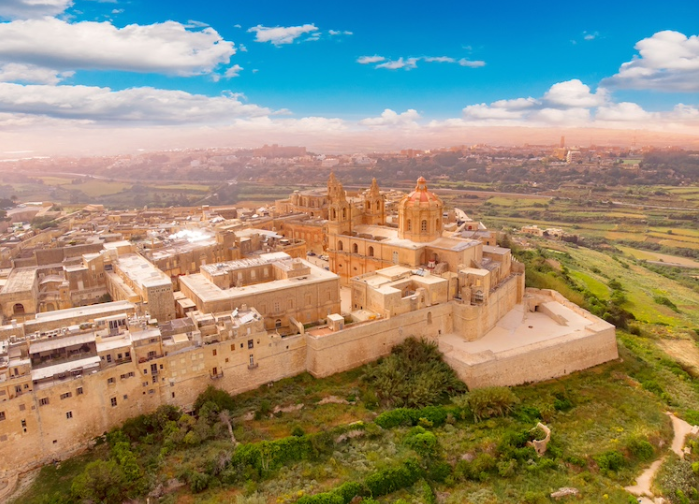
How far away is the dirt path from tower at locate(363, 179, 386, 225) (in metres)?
23.0

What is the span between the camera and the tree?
17047 mm

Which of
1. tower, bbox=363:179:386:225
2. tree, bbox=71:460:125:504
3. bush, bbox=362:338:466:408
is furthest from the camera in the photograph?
tower, bbox=363:179:386:225

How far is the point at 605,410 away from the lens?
25875mm

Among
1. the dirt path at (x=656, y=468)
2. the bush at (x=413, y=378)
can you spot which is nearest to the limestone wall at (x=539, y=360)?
the bush at (x=413, y=378)

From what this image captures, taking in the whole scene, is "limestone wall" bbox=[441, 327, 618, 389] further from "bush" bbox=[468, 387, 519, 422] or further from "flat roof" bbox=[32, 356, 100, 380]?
"flat roof" bbox=[32, 356, 100, 380]

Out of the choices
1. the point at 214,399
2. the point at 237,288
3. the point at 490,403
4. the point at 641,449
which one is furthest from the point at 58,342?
the point at 641,449

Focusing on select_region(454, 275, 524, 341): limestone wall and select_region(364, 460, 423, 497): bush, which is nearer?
select_region(364, 460, 423, 497): bush

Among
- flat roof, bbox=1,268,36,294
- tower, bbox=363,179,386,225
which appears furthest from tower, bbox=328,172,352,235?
flat roof, bbox=1,268,36,294

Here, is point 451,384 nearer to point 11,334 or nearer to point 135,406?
point 135,406

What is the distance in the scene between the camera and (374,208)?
131ft

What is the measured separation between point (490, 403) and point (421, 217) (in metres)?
13.3

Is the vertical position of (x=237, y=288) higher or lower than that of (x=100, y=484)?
higher

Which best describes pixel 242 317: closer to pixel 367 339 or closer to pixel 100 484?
pixel 367 339

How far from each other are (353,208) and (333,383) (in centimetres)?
1705
